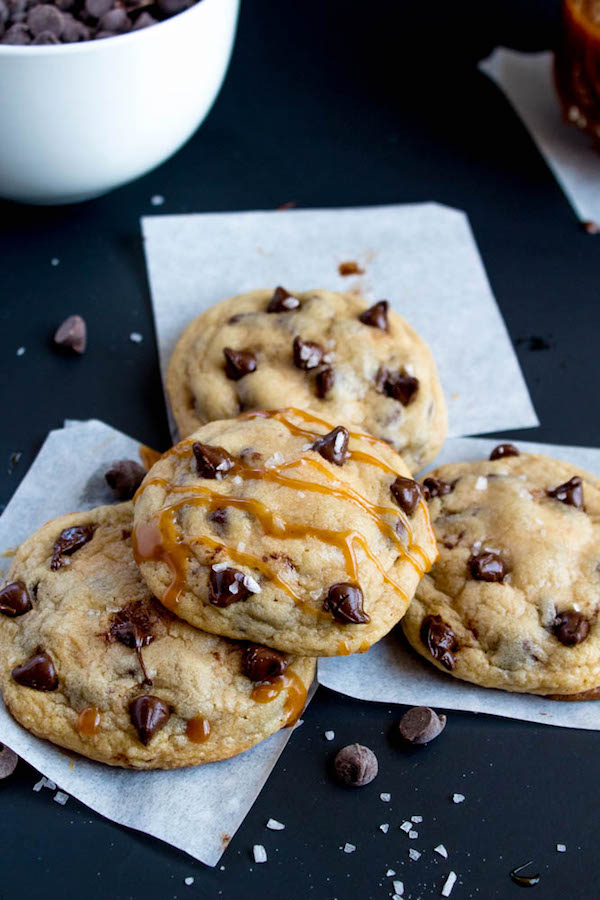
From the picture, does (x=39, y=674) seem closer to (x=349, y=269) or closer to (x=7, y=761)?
(x=7, y=761)

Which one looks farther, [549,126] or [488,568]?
[549,126]

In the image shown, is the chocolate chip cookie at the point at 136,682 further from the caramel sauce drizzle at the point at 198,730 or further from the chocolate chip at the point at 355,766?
the chocolate chip at the point at 355,766

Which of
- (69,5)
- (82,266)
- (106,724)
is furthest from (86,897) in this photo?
(69,5)

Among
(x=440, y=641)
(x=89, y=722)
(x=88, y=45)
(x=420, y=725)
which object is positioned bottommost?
(x=420, y=725)

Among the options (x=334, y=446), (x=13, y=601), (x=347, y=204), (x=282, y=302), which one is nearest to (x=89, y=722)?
(x=13, y=601)

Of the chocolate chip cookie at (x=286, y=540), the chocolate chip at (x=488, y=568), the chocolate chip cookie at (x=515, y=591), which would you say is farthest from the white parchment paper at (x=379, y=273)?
the chocolate chip cookie at (x=286, y=540)

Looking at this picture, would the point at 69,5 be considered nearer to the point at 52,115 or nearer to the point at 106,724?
the point at 52,115

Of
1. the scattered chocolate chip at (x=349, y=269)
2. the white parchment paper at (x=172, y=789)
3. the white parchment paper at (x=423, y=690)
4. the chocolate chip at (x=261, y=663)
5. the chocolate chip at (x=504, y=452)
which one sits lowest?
the white parchment paper at (x=423, y=690)
